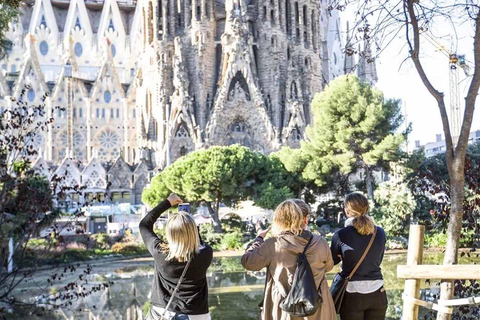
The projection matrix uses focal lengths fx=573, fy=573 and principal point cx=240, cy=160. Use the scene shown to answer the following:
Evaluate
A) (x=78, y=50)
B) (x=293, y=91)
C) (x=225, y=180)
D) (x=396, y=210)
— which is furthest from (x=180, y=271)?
(x=78, y=50)

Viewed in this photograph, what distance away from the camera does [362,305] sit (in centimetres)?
469

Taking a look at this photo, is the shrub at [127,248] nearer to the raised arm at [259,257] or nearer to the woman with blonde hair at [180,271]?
the woman with blonde hair at [180,271]

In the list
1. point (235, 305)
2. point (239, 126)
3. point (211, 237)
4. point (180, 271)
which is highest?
point (239, 126)

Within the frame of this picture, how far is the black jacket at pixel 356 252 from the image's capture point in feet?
15.4

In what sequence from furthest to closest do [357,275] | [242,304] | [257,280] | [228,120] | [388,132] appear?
[228,120]
[388,132]
[257,280]
[242,304]
[357,275]

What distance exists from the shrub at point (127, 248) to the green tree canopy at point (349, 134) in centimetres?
1098

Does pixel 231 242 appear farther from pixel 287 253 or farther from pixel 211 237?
pixel 287 253

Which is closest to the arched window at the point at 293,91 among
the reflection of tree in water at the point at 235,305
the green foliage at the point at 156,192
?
the green foliage at the point at 156,192

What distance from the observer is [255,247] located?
4.30 meters

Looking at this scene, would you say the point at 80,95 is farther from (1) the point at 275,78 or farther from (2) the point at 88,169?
(1) the point at 275,78

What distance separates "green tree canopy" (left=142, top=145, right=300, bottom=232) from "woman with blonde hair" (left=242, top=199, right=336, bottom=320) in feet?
86.8

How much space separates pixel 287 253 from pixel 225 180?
26.9 m

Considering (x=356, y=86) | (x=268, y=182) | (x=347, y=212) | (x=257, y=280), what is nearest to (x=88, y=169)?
(x=268, y=182)

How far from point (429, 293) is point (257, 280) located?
542cm
